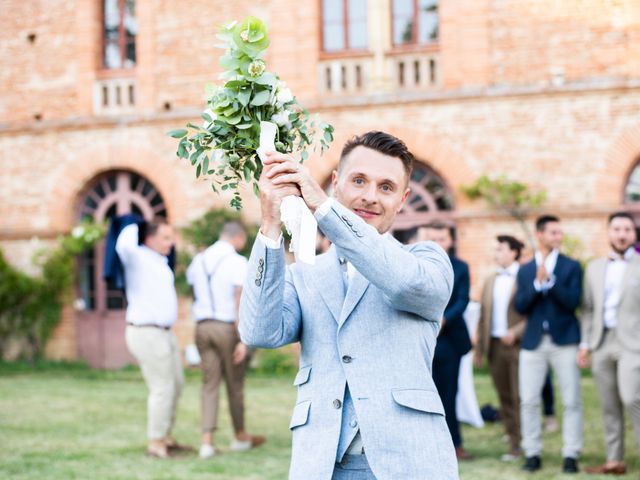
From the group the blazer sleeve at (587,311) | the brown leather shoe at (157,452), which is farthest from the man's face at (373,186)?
the brown leather shoe at (157,452)

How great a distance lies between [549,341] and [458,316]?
0.85 meters

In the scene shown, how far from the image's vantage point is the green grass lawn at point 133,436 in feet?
26.4

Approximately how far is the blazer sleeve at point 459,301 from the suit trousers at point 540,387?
674mm

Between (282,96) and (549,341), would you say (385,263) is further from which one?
(549,341)

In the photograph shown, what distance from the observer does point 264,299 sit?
2883 mm

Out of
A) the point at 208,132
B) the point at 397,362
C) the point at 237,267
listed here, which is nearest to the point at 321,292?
the point at 397,362

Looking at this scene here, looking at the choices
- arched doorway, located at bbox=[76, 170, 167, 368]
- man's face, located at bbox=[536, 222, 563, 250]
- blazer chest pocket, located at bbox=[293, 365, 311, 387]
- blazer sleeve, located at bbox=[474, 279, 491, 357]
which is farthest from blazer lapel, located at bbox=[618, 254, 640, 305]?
arched doorway, located at bbox=[76, 170, 167, 368]

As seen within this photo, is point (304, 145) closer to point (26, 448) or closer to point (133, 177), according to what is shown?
point (26, 448)

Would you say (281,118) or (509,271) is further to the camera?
(509,271)

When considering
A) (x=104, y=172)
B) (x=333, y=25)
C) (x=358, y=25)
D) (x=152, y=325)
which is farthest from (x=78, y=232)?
(x=152, y=325)

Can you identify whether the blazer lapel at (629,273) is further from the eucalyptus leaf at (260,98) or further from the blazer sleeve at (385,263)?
the eucalyptus leaf at (260,98)

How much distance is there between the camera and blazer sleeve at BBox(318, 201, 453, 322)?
106 inches

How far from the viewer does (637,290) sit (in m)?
7.65

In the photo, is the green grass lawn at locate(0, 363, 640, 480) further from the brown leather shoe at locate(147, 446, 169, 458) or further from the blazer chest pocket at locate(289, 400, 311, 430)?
the blazer chest pocket at locate(289, 400, 311, 430)
